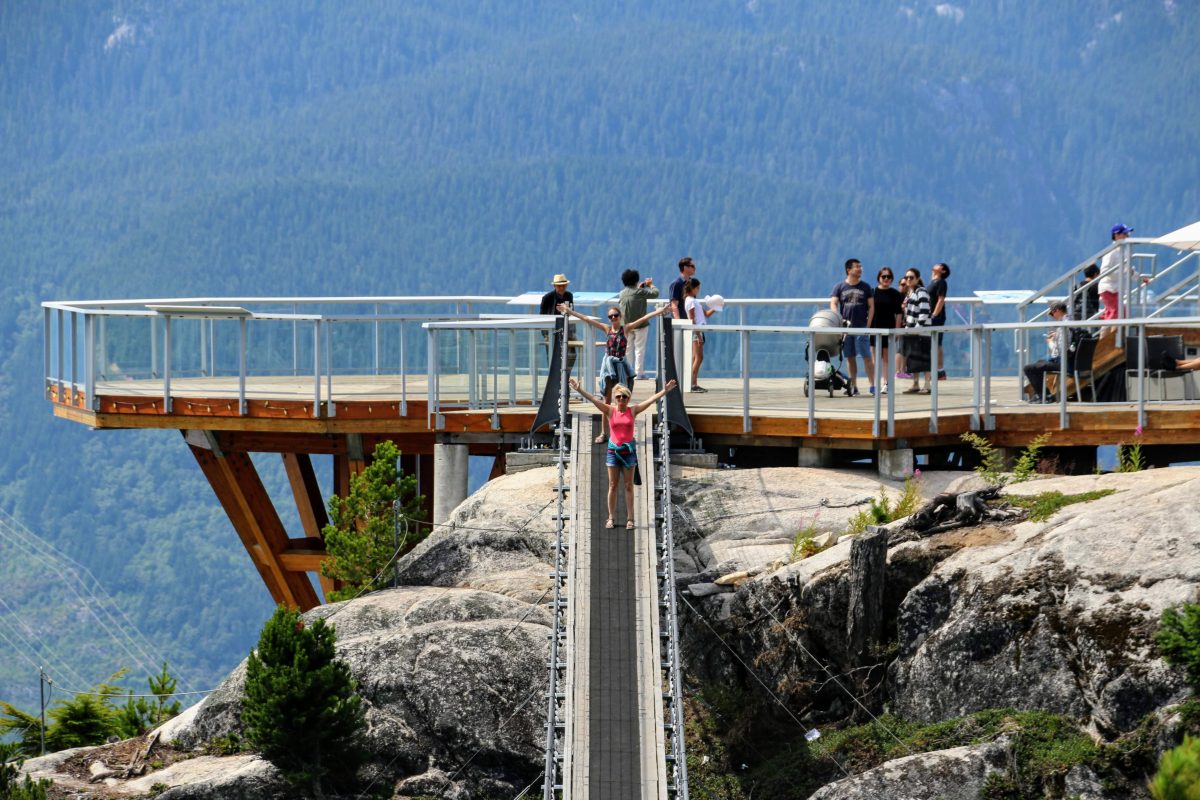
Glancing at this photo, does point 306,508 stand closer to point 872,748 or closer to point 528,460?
point 528,460

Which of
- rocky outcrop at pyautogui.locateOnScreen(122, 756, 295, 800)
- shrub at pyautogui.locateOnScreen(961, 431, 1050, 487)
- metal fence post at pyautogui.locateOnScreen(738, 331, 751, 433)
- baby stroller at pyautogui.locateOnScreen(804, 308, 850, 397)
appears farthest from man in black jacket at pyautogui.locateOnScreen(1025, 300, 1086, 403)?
rocky outcrop at pyautogui.locateOnScreen(122, 756, 295, 800)

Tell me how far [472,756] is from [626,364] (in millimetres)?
5459

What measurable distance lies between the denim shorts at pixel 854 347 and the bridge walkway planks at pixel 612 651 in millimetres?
3895

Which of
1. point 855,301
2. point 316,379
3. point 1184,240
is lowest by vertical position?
point 316,379

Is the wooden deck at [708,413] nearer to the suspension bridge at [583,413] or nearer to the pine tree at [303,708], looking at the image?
the suspension bridge at [583,413]

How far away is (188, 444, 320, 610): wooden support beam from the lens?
33219 mm

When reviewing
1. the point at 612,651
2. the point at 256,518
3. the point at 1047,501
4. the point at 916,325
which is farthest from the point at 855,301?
the point at 256,518

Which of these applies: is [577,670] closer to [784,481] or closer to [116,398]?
[784,481]

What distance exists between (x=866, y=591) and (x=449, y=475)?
8596 mm

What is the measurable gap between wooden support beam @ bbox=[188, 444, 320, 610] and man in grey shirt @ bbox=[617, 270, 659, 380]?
6.82 m

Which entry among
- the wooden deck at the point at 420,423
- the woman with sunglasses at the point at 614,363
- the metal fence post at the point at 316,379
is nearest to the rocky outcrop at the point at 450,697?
the woman with sunglasses at the point at 614,363

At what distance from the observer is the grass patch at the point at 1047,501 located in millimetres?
22922

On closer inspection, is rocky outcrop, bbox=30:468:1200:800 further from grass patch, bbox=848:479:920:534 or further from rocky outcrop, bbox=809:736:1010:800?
grass patch, bbox=848:479:920:534

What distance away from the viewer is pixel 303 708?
2289 cm
